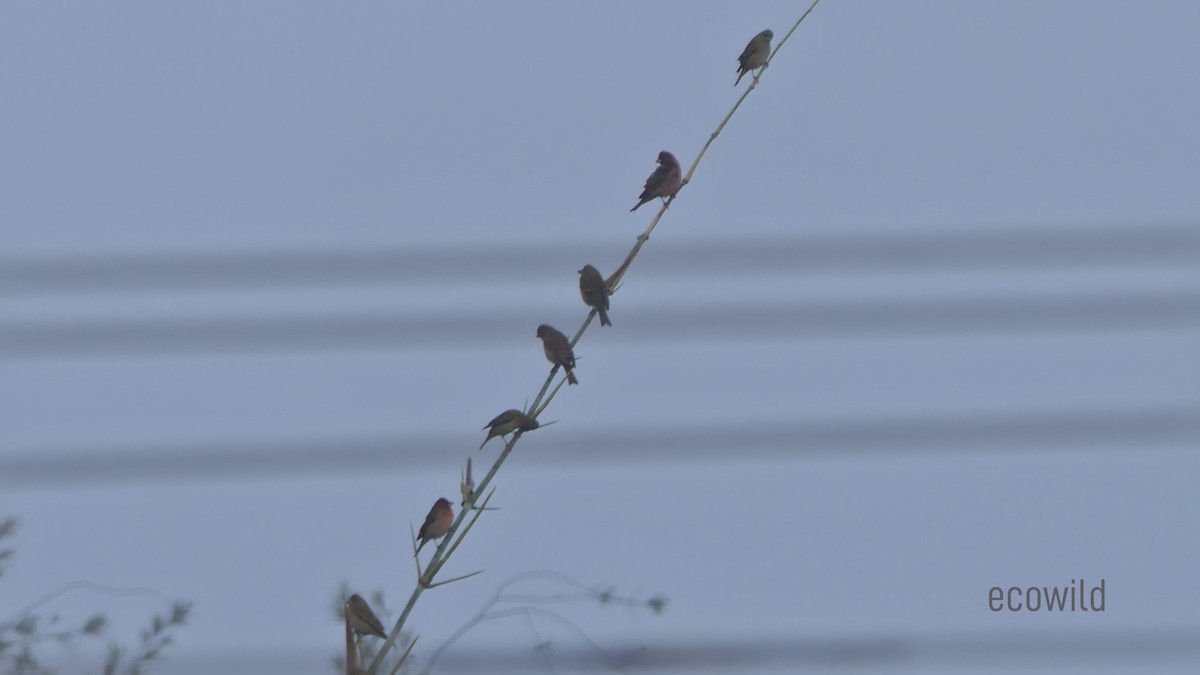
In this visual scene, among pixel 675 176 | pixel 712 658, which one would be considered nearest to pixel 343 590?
pixel 712 658

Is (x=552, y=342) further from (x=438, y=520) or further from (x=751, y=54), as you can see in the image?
(x=751, y=54)

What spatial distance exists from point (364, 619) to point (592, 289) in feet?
6.56

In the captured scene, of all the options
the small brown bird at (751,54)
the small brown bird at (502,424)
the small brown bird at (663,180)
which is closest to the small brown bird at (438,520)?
the small brown bird at (502,424)

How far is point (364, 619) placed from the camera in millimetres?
2971

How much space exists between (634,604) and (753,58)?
4213 mm

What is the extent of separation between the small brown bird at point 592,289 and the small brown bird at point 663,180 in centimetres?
49

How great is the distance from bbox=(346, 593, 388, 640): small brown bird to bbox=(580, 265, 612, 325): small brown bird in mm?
840

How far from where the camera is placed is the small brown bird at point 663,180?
6168 mm

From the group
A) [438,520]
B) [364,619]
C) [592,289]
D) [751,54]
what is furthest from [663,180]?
[364,619]

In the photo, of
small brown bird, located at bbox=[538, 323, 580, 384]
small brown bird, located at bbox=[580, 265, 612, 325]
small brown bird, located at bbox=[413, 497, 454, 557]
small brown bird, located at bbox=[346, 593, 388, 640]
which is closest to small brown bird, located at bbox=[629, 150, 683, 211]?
small brown bird, located at bbox=[580, 265, 612, 325]

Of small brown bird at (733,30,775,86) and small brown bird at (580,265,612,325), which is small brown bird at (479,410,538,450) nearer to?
small brown bird at (580,265,612,325)

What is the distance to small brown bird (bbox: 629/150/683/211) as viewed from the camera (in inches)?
243

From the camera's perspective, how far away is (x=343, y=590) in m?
2.78

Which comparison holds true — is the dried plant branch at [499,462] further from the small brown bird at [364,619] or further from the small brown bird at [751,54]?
the small brown bird at [751,54]
